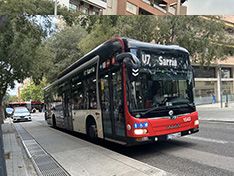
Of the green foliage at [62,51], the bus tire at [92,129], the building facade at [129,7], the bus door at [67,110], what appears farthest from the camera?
the green foliage at [62,51]

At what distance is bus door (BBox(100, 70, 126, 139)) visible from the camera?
6121mm

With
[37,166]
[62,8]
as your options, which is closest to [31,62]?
[62,8]

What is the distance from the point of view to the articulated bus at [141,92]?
5.79 meters

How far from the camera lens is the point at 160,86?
6090 mm

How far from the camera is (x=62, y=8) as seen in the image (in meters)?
10.9

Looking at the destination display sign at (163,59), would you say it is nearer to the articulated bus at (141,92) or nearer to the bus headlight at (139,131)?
the articulated bus at (141,92)

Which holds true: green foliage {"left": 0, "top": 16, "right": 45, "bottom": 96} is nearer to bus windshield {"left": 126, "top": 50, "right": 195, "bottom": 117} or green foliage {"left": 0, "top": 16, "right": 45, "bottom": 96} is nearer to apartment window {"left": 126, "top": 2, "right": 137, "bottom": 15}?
apartment window {"left": 126, "top": 2, "right": 137, "bottom": 15}

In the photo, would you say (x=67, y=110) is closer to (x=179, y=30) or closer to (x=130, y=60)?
(x=130, y=60)

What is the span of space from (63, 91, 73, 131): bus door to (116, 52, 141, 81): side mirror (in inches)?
215

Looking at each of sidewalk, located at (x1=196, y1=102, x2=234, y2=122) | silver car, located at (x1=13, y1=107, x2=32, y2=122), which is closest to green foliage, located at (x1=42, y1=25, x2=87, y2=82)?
silver car, located at (x1=13, y1=107, x2=32, y2=122)

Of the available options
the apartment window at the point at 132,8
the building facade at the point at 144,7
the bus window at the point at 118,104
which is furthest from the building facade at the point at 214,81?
the bus window at the point at 118,104

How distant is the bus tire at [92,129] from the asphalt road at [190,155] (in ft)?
1.97

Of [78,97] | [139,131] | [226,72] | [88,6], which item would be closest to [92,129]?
[78,97]

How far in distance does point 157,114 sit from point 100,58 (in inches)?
105
